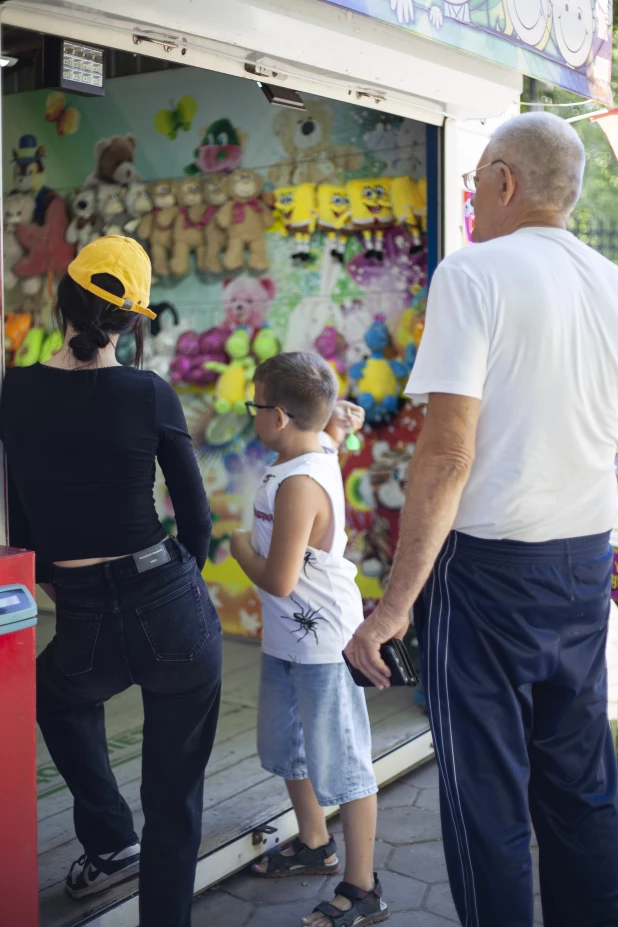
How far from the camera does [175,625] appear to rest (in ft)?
7.18

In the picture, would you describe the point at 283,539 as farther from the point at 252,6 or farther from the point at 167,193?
the point at 167,193

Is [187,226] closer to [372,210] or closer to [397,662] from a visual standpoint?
[372,210]

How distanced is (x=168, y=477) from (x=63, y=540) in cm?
28

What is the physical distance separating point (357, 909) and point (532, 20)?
3.06m

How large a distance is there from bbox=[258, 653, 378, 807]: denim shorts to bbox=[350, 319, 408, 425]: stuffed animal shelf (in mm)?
1946

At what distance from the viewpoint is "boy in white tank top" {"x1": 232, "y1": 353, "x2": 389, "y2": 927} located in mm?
2592

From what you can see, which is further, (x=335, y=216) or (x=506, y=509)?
(x=335, y=216)

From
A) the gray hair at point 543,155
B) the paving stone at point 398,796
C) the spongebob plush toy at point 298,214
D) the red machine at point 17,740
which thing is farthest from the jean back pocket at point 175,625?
the spongebob plush toy at point 298,214

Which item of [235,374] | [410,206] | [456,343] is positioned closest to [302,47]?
[456,343]

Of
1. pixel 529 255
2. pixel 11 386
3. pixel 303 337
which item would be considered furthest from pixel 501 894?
pixel 303 337

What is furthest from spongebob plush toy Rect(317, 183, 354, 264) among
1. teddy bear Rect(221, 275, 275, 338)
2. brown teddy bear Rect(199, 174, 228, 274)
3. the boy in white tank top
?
the boy in white tank top

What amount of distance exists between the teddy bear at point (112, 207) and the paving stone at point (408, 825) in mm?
3297

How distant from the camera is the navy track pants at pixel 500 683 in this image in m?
1.93

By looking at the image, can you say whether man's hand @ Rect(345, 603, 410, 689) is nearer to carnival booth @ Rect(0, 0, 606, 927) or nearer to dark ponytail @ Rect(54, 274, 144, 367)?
dark ponytail @ Rect(54, 274, 144, 367)
